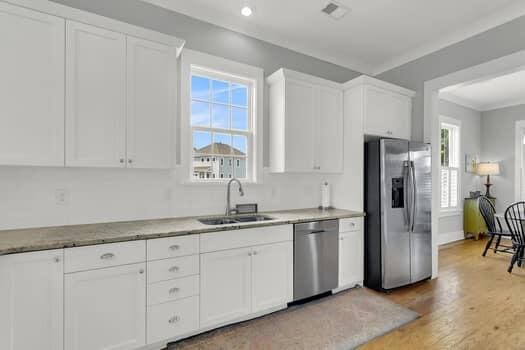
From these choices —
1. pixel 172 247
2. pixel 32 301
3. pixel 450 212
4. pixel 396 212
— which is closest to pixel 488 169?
pixel 450 212

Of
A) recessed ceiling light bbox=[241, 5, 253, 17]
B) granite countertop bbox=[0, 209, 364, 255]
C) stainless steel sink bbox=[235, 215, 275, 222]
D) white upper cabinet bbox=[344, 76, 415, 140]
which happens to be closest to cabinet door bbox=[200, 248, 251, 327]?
granite countertop bbox=[0, 209, 364, 255]

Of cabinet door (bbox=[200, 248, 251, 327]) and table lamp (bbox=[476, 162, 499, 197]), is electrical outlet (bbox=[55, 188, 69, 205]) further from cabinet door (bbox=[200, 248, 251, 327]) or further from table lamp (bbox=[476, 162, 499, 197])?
table lamp (bbox=[476, 162, 499, 197])

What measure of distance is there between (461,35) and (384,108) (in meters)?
1.12

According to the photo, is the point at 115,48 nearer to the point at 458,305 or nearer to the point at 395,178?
the point at 395,178

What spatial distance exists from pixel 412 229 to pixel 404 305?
0.86 metres

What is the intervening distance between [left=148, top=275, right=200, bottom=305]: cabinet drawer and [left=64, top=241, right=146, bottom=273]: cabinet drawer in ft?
0.80

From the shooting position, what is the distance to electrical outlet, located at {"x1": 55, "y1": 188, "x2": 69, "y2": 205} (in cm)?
217

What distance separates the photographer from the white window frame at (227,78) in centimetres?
267

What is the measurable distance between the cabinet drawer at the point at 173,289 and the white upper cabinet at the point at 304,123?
148 centimetres

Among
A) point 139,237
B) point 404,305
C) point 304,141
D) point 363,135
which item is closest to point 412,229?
point 404,305

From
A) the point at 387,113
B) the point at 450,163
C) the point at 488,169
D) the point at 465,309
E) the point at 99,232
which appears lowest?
the point at 465,309

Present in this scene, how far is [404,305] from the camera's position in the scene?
9.07 feet

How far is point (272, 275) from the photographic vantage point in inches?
98.2

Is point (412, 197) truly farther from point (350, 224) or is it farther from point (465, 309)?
point (465, 309)
